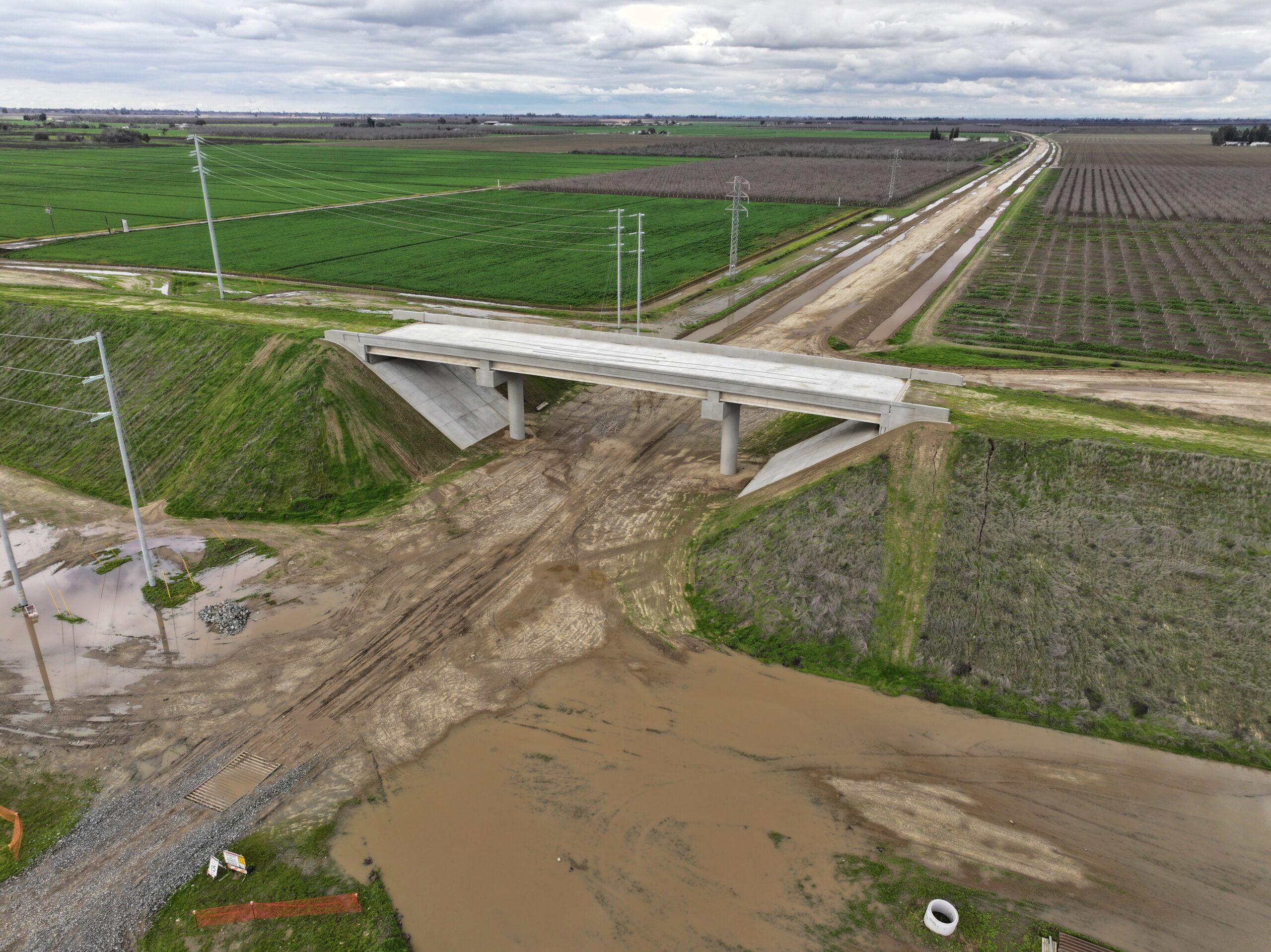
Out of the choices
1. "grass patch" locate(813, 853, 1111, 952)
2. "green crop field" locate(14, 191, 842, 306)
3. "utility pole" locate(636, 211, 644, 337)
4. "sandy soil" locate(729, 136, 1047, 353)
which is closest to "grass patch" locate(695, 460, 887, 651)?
"grass patch" locate(813, 853, 1111, 952)

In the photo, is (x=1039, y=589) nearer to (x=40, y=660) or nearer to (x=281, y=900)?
(x=281, y=900)

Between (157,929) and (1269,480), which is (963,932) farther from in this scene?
(1269,480)

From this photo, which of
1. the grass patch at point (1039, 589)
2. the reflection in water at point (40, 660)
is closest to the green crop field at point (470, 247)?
the grass patch at point (1039, 589)

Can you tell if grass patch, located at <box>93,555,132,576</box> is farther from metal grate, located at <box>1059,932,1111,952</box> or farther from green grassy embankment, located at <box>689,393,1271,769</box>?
metal grate, located at <box>1059,932,1111,952</box>

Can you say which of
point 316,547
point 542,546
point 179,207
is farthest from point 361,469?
point 179,207

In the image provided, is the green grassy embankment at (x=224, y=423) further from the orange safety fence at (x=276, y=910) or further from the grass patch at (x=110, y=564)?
the orange safety fence at (x=276, y=910)
